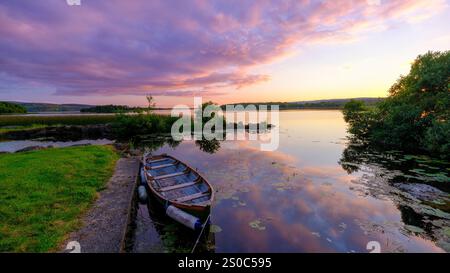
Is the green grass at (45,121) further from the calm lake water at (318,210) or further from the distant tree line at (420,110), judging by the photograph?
the distant tree line at (420,110)

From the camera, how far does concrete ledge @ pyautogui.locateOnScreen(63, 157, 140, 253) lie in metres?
8.05

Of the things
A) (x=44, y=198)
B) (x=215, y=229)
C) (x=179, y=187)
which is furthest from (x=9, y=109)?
(x=215, y=229)

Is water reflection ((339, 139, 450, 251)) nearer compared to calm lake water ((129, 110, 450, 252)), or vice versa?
calm lake water ((129, 110, 450, 252))

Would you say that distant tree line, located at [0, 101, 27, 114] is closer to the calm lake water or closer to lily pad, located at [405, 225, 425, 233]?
the calm lake water

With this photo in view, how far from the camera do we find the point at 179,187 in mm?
12148

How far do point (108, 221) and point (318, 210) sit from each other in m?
10.5

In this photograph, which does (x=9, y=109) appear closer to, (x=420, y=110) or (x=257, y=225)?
(x=257, y=225)

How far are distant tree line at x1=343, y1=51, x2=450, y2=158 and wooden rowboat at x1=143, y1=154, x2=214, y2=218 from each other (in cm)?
2126

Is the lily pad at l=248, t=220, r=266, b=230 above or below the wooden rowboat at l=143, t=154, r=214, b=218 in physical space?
below

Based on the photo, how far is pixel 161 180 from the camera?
14234mm

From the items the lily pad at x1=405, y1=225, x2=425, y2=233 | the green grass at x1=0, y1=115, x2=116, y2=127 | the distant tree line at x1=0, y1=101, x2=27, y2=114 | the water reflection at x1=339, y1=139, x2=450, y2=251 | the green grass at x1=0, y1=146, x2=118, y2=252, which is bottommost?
the lily pad at x1=405, y1=225, x2=425, y2=233

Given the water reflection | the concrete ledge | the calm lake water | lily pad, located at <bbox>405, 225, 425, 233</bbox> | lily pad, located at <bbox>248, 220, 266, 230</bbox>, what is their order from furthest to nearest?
lily pad, located at <bbox>248, 220, 266, 230</bbox>, the water reflection, lily pad, located at <bbox>405, 225, 425, 233</bbox>, the calm lake water, the concrete ledge

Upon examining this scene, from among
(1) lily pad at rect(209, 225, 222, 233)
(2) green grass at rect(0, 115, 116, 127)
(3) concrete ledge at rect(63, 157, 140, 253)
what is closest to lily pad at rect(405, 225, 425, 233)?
(1) lily pad at rect(209, 225, 222, 233)
